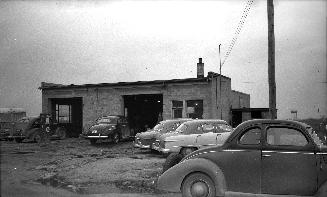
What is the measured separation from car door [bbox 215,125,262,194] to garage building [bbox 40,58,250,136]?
2099cm

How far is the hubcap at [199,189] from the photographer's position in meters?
7.14

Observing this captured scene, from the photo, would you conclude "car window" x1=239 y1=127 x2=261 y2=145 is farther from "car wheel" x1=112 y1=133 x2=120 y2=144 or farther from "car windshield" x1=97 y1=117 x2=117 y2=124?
"car windshield" x1=97 y1=117 x2=117 y2=124

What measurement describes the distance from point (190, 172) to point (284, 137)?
1849 mm

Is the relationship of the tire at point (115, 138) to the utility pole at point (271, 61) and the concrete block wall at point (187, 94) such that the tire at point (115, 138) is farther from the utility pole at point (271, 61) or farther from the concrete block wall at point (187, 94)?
the utility pole at point (271, 61)

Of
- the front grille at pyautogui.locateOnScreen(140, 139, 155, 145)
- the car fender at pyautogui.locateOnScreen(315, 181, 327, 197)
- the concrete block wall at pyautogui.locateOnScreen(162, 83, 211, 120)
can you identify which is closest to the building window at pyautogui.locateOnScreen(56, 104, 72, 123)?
the concrete block wall at pyautogui.locateOnScreen(162, 83, 211, 120)

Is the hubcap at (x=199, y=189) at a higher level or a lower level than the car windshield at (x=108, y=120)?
lower

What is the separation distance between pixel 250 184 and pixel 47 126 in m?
21.7

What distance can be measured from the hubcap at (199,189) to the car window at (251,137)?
3.55 feet

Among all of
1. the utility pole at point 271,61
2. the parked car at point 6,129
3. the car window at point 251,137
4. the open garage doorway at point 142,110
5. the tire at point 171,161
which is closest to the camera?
the car window at point 251,137

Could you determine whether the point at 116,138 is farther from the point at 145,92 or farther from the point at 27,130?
the point at 145,92

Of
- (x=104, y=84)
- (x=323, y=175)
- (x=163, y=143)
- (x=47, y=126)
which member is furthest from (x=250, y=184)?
(x=104, y=84)

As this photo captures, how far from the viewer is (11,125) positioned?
25.8 meters

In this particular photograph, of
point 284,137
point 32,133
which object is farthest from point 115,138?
point 284,137

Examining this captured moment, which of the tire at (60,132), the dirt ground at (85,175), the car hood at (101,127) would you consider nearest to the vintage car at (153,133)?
the dirt ground at (85,175)
